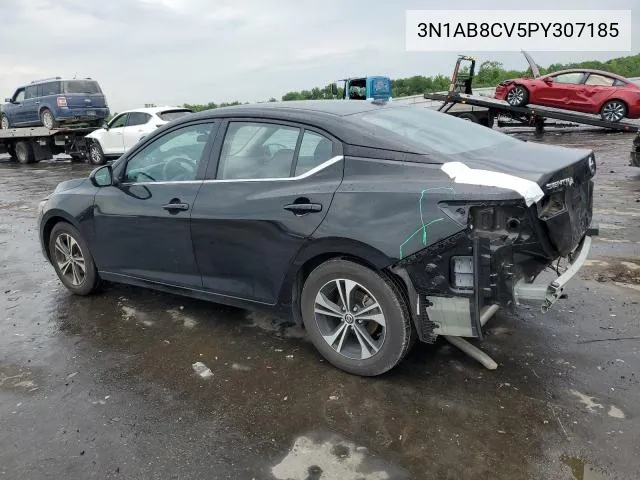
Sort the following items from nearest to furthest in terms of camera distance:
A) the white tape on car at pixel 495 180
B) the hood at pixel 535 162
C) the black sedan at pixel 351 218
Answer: the white tape on car at pixel 495 180, the black sedan at pixel 351 218, the hood at pixel 535 162

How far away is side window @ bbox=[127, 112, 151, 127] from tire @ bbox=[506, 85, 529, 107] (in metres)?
11.5

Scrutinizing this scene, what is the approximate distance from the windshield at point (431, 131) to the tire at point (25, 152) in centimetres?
1891

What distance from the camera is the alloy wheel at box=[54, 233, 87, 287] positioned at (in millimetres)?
4816

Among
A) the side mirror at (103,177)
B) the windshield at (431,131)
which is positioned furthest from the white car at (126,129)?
the windshield at (431,131)

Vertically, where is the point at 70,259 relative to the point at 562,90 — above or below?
below

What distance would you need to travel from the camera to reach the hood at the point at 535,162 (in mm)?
2977

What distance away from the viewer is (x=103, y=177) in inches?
178

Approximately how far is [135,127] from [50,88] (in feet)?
17.5

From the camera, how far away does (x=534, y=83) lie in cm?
1772

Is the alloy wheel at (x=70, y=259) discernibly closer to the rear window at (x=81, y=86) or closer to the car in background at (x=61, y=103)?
the car in background at (x=61, y=103)

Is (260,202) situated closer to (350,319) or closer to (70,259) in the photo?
(350,319)

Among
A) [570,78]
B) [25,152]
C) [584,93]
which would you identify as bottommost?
[25,152]

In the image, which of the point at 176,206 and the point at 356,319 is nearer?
the point at 356,319

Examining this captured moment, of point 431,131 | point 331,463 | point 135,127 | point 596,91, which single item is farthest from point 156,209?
point 596,91
